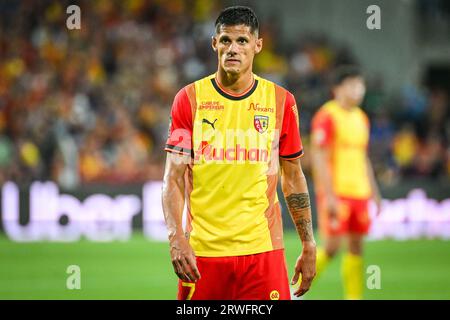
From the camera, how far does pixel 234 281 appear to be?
5.07 meters

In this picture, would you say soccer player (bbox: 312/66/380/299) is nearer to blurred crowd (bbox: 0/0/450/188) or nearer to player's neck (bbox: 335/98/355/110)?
player's neck (bbox: 335/98/355/110)

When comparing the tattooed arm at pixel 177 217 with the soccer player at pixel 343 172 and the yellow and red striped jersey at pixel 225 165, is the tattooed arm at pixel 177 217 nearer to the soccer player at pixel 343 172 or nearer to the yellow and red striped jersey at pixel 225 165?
the yellow and red striped jersey at pixel 225 165

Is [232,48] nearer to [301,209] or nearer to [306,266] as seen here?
[301,209]

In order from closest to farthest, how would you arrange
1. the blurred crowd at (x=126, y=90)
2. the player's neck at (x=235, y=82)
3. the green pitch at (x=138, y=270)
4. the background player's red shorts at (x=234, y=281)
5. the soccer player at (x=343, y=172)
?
the background player's red shorts at (x=234, y=281) → the player's neck at (x=235, y=82) → the soccer player at (x=343, y=172) → the green pitch at (x=138, y=270) → the blurred crowd at (x=126, y=90)

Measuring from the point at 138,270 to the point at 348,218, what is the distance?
354 cm

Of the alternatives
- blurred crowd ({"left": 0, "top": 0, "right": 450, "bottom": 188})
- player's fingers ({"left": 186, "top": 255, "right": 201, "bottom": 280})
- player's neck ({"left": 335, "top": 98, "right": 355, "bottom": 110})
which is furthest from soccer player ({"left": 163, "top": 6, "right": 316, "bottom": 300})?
blurred crowd ({"left": 0, "top": 0, "right": 450, "bottom": 188})

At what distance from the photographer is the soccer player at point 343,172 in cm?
945

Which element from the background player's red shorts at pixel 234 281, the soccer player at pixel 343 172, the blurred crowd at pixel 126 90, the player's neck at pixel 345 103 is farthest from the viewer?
the blurred crowd at pixel 126 90

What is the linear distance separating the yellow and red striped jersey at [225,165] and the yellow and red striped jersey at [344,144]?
4.56 metres

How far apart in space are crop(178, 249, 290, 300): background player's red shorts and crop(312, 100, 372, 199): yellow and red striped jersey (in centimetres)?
468

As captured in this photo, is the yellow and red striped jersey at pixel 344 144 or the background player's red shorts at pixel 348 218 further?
the yellow and red striped jersey at pixel 344 144

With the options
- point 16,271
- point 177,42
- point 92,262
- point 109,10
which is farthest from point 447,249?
point 109,10

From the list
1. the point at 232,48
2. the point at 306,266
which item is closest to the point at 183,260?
the point at 306,266

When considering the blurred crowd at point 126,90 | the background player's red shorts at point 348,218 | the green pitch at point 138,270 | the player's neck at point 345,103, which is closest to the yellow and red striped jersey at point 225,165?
the background player's red shorts at point 348,218
